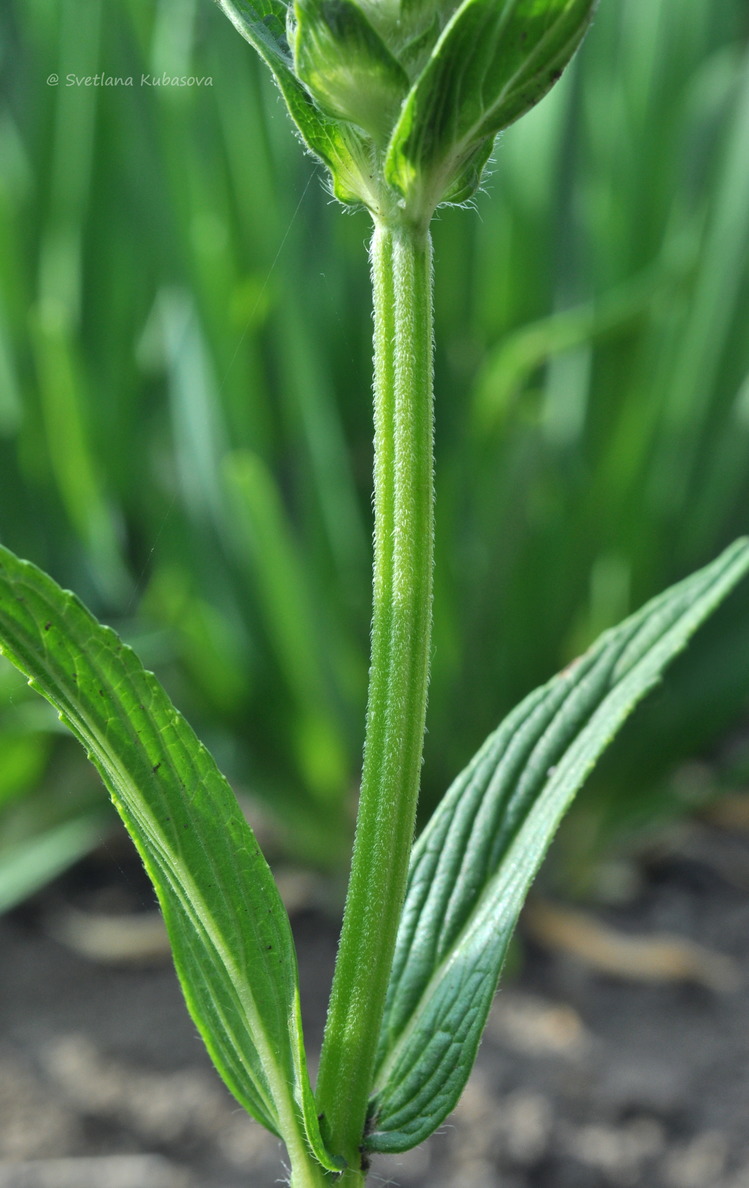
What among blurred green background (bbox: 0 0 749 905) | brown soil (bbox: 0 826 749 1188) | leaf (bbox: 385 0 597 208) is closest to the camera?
leaf (bbox: 385 0 597 208)

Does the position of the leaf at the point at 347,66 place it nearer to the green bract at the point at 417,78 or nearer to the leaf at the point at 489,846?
the green bract at the point at 417,78

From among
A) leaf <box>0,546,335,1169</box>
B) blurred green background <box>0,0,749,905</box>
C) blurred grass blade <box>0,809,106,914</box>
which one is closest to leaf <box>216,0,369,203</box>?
leaf <box>0,546,335,1169</box>

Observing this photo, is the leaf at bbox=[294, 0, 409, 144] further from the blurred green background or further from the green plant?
the blurred green background

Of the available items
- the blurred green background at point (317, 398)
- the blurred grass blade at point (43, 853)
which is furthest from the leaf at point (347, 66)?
the blurred grass blade at point (43, 853)

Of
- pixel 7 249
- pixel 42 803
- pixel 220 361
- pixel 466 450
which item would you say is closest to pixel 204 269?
pixel 220 361

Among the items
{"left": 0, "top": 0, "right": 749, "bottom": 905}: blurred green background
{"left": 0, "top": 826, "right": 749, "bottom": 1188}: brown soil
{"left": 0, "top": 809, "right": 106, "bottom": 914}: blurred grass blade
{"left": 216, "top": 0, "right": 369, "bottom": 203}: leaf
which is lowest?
{"left": 0, "top": 826, "right": 749, "bottom": 1188}: brown soil

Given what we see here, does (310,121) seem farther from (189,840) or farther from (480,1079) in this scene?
(480,1079)

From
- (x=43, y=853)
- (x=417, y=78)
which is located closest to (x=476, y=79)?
(x=417, y=78)

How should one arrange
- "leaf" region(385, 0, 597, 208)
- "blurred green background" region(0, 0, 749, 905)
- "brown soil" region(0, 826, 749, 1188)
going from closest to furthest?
"leaf" region(385, 0, 597, 208)
"brown soil" region(0, 826, 749, 1188)
"blurred green background" region(0, 0, 749, 905)

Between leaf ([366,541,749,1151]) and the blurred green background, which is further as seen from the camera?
the blurred green background
